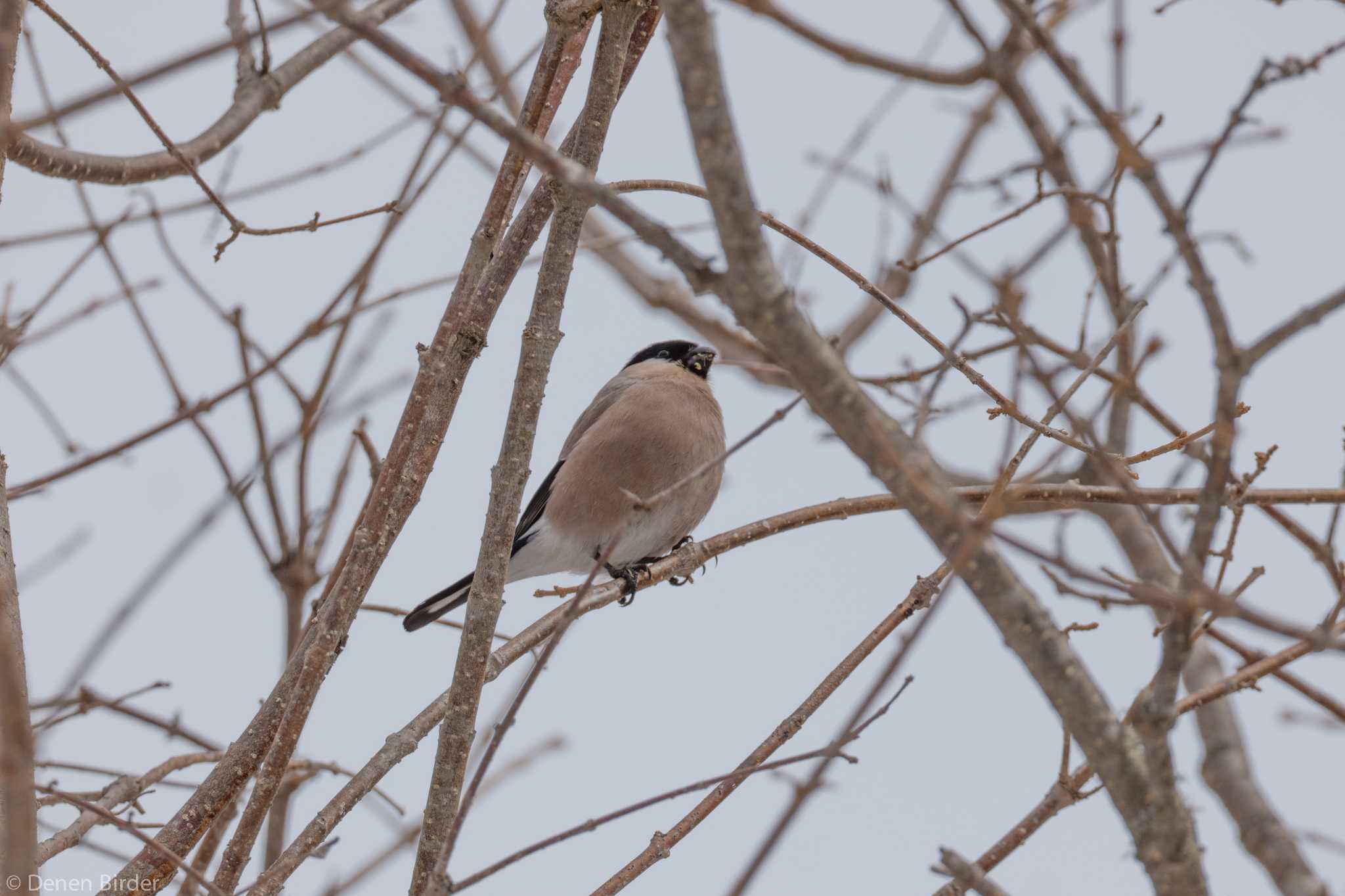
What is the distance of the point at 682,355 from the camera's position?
5449 millimetres

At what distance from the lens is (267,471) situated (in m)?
3.29

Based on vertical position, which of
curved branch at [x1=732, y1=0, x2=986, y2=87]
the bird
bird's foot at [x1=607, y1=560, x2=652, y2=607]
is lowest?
curved branch at [x1=732, y1=0, x2=986, y2=87]

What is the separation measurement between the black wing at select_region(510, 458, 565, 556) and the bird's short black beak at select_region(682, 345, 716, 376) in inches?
30.6

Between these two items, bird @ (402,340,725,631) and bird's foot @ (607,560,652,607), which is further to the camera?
bird @ (402,340,725,631)

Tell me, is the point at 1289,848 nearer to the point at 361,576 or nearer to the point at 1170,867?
the point at 1170,867

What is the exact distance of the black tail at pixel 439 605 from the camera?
438 centimetres

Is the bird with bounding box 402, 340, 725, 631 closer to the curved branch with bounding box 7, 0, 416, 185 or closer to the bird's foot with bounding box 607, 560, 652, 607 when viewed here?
the bird's foot with bounding box 607, 560, 652, 607

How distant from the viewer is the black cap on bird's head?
527 centimetres

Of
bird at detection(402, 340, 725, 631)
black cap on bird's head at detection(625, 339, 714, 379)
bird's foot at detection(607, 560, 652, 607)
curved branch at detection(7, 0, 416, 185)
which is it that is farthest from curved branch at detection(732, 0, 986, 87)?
black cap on bird's head at detection(625, 339, 714, 379)

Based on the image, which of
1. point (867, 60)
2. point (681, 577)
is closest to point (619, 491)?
point (681, 577)

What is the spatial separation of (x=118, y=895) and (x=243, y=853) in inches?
8.7

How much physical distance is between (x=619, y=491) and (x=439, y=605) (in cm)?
77

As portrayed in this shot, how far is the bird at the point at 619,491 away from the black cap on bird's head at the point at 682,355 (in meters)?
0.39

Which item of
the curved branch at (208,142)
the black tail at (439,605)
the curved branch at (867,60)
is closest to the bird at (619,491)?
the black tail at (439,605)
